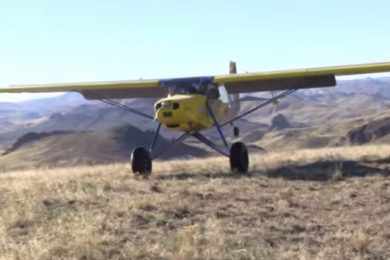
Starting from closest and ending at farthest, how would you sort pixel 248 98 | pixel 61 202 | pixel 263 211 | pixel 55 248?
1. pixel 55 248
2. pixel 263 211
3. pixel 61 202
4. pixel 248 98

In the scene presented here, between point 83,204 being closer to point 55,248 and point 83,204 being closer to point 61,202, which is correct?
point 61,202

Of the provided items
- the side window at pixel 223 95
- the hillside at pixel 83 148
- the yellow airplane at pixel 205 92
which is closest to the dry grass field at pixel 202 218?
the yellow airplane at pixel 205 92

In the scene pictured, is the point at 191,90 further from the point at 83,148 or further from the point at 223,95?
the point at 83,148

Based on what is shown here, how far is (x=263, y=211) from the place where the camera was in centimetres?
1150

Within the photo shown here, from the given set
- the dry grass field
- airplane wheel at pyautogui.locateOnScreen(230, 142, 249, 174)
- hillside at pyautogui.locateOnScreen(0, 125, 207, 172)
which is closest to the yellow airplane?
airplane wheel at pyautogui.locateOnScreen(230, 142, 249, 174)

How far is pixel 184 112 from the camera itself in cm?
1822

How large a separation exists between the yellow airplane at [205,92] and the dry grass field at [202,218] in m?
2.29

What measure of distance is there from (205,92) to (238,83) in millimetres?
2234

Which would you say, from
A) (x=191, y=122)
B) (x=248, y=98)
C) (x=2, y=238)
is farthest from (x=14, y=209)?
(x=248, y=98)

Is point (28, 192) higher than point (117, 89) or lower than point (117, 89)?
lower

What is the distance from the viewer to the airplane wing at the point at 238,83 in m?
18.8

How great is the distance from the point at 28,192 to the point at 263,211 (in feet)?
16.9

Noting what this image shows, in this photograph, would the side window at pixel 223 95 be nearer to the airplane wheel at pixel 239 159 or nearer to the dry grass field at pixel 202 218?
the airplane wheel at pixel 239 159

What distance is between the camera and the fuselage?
59.1ft
